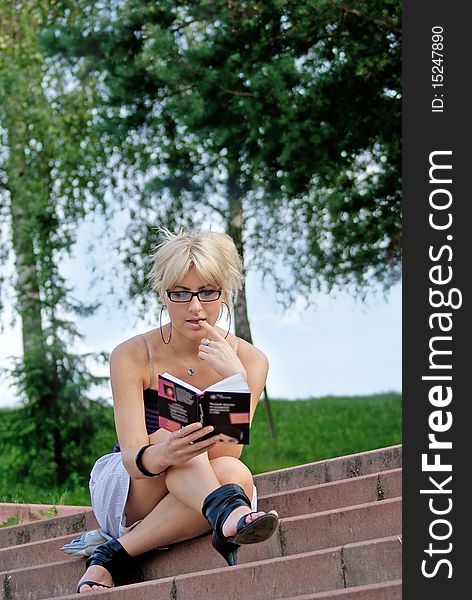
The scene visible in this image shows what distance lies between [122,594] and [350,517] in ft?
3.09

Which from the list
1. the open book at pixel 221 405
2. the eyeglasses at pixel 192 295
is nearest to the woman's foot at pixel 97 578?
the open book at pixel 221 405

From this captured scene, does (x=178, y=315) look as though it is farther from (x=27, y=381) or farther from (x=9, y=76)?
(x=9, y=76)

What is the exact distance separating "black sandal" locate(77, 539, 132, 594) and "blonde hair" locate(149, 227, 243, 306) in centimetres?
99

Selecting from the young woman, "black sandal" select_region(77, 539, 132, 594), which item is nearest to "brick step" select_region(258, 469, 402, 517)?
the young woman

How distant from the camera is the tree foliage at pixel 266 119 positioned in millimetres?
8477

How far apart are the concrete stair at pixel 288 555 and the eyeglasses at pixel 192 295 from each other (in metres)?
0.92

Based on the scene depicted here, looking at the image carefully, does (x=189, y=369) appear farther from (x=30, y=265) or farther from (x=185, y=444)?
(x=30, y=265)

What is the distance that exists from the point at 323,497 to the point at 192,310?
130 centimetres

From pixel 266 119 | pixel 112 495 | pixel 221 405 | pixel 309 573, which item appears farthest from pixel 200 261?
pixel 266 119

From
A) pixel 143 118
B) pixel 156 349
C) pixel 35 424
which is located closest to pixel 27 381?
pixel 35 424

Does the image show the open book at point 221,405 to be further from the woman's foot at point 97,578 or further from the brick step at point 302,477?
the brick step at point 302,477

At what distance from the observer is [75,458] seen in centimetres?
956

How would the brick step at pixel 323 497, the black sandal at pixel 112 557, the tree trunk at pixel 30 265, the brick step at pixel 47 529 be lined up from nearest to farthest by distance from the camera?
the black sandal at pixel 112 557, the brick step at pixel 323 497, the brick step at pixel 47 529, the tree trunk at pixel 30 265

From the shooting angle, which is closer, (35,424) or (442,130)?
(442,130)
